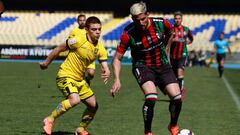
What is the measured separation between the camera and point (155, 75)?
29.8ft

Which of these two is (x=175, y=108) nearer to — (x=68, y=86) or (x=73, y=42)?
(x=68, y=86)

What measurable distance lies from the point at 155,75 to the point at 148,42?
564 mm

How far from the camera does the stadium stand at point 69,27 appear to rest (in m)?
45.8

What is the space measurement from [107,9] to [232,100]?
35.5 m

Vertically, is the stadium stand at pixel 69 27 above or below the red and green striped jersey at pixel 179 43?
below

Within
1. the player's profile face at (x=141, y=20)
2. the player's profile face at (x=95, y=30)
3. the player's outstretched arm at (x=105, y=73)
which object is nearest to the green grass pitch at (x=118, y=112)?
the player's outstretched arm at (x=105, y=73)

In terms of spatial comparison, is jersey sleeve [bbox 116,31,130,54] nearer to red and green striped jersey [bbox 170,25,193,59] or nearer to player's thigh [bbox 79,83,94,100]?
player's thigh [bbox 79,83,94,100]

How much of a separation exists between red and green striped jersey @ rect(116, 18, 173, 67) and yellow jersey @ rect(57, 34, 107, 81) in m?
0.51

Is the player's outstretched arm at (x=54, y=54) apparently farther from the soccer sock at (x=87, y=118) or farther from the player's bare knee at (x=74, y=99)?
the soccer sock at (x=87, y=118)

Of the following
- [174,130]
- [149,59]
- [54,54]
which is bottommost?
→ [174,130]

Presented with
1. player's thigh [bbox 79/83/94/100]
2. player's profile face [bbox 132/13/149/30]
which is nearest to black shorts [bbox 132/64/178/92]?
player's profile face [bbox 132/13/149/30]

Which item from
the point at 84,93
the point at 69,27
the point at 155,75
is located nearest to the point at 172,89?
the point at 155,75

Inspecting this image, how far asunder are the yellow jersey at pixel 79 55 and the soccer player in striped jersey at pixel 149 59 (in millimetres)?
443

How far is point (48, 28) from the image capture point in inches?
1944
